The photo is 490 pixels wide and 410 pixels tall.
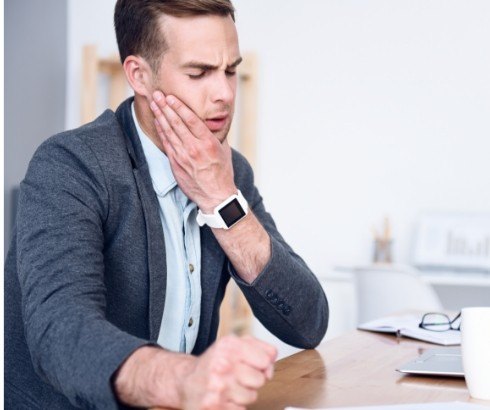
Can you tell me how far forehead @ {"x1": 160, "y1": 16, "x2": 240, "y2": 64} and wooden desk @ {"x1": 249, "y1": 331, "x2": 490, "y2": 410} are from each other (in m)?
0.56

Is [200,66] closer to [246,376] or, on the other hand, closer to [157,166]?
[157,166]

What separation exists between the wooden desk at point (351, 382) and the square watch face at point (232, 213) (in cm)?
25

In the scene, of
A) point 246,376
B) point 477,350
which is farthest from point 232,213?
point 246,376

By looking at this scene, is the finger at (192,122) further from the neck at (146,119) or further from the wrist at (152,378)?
the wrist at (152,378)

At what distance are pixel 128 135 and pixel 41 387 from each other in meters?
0.49

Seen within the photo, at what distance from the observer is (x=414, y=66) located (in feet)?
15.6

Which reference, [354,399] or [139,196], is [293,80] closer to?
[139,196]

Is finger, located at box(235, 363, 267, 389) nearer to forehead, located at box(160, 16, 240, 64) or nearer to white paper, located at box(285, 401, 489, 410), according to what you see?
white paper, located at box(285, 401, 489, 410)

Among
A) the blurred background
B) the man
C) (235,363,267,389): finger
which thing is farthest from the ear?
the blurred background

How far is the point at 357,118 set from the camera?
15.9ft

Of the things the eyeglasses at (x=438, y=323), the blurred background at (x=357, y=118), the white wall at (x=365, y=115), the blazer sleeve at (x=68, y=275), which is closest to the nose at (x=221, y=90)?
the blazer sleeve at (x=68, y=275)

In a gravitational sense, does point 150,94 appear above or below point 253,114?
above

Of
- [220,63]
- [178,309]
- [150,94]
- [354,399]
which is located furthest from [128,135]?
[354,399]

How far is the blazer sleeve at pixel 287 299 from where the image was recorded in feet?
4.88
